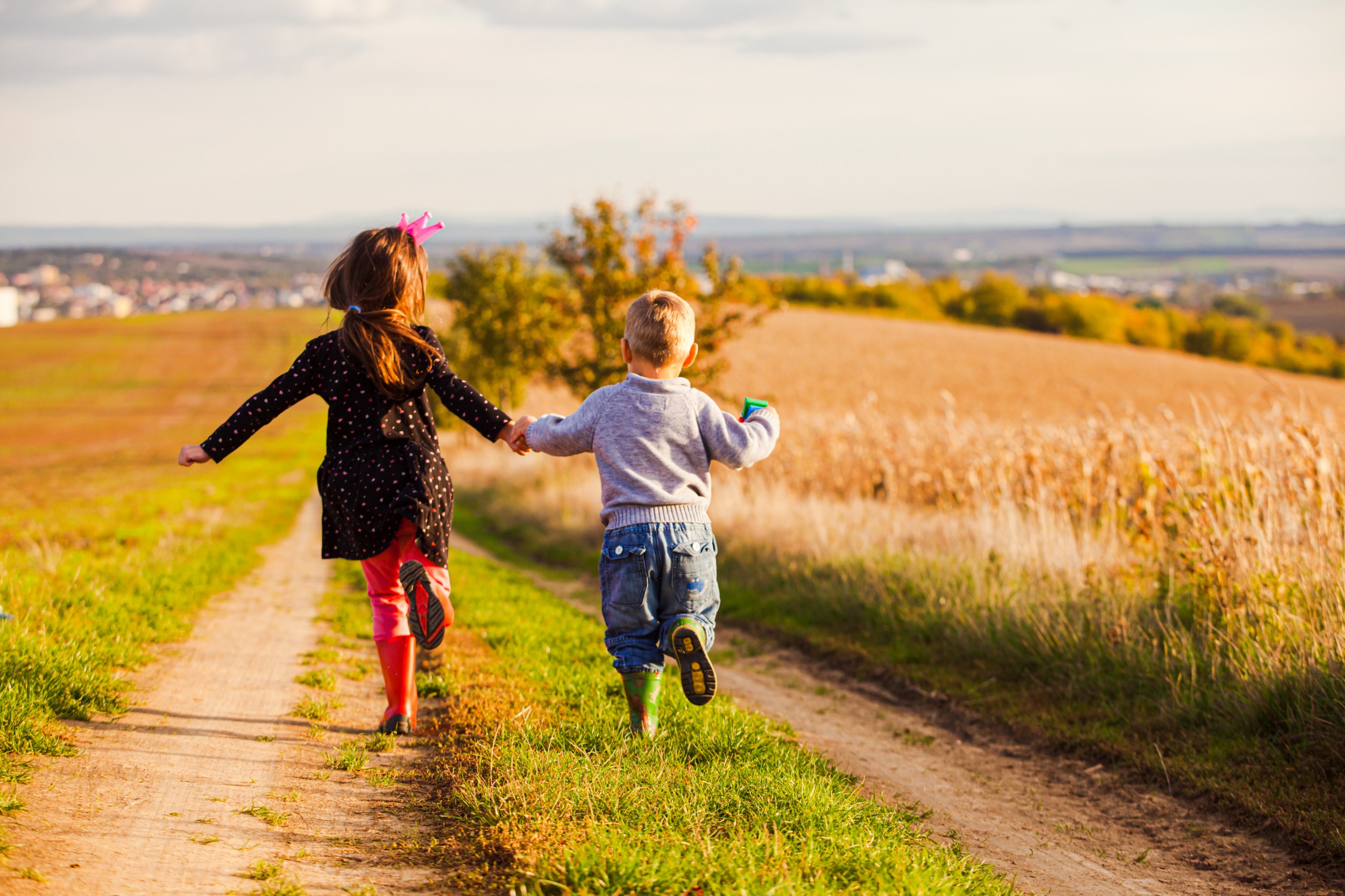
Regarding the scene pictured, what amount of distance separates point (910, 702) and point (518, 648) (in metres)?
2.84

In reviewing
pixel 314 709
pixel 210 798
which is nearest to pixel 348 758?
pixel 210 798

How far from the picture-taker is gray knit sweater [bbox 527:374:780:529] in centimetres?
425

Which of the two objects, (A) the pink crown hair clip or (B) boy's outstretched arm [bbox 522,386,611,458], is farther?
(A) the pink crown hair clip

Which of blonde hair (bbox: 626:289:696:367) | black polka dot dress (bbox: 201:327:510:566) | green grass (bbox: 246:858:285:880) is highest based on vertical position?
blonde hair (bbox: 626:289:696:367)

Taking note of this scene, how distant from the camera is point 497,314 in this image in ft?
94.6

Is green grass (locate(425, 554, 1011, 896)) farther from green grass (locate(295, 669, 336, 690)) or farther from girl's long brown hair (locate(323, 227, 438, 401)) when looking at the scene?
girl's long brown hair (locate(323, 227, 438, 401))

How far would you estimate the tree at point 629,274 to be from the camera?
16.5m

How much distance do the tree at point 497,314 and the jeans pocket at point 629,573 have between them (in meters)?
22.5

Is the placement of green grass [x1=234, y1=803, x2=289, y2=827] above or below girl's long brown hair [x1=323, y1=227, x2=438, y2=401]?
below

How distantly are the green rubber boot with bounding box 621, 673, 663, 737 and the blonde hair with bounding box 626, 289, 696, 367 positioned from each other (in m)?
1.39

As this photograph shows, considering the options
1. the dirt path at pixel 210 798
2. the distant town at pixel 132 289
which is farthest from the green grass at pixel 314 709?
the distant town at pixel 132 289

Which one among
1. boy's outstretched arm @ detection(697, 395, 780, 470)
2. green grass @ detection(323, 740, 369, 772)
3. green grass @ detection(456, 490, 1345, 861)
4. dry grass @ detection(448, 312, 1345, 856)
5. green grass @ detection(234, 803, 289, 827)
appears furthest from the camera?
dry grass @ detection(448, 312, 1345, 856)

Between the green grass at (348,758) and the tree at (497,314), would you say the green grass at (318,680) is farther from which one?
the tree at (497,314)

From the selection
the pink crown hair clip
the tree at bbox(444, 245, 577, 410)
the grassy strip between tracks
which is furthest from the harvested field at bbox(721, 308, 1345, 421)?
the pink crown hair clip
